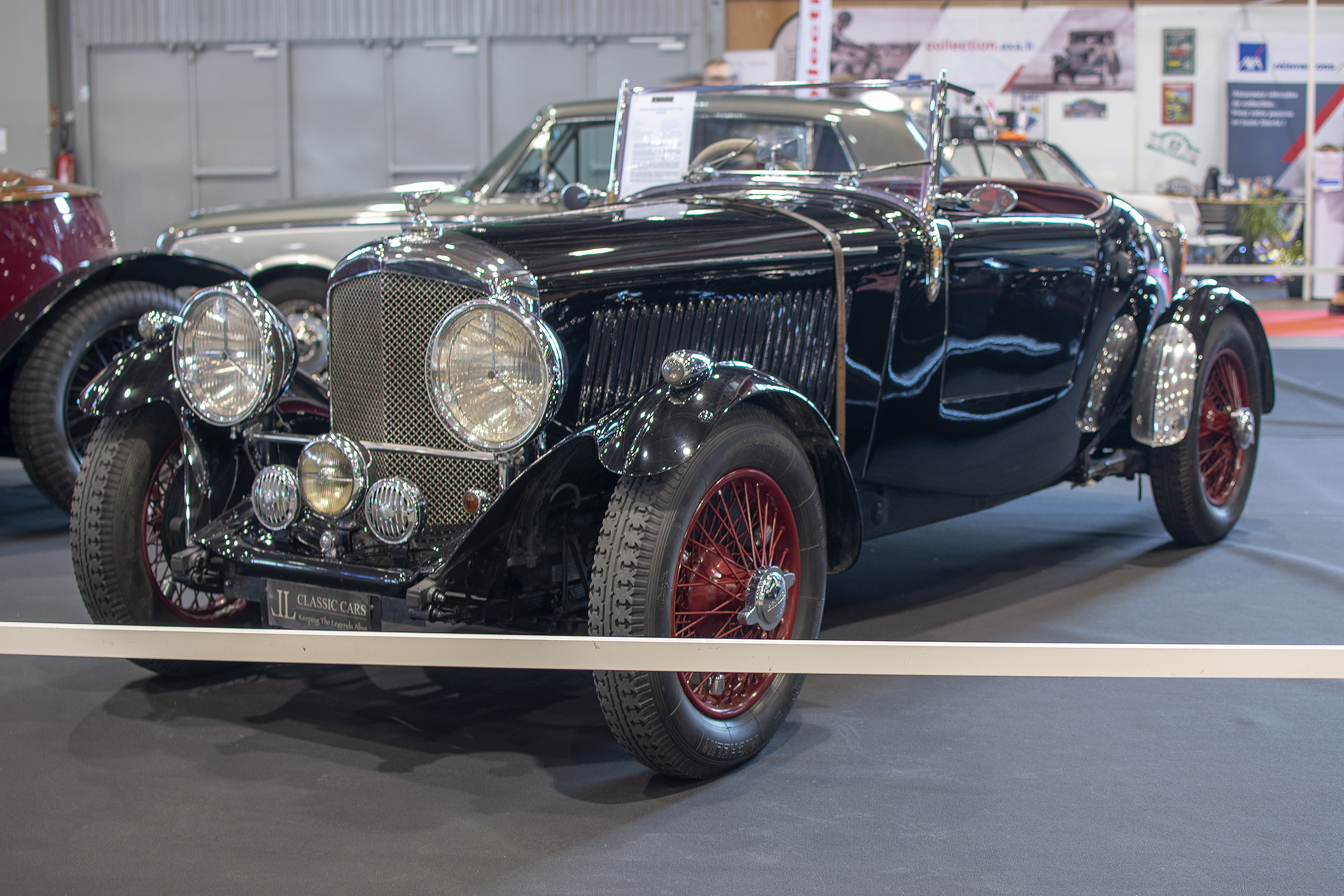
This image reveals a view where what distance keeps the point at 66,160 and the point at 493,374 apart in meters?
11.7

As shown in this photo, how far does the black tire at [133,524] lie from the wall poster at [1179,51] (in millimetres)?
12777

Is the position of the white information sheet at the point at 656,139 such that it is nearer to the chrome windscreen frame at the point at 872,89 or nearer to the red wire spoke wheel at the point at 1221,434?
the chrome windscreen frame at the point at 872,89

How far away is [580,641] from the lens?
2082 millimetres

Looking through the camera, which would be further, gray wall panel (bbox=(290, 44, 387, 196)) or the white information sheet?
gray wall panel (bbox=(290, 44, 387, 196))

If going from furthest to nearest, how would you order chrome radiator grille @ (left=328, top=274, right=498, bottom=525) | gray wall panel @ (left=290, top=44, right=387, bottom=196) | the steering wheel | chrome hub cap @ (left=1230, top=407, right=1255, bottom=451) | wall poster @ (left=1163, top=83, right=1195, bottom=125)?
wall poster @ (left=1163, top=83, right=1195, bottom=125) → gray wall panel @ (left=290, top=44, right=387, bottom=196) → chrome hub cap @ (left=1230, top=407, right=1255, bottom=451) → the steering wheel → chrome radiator grille @ (left=328, top=274, right=498, bottom=525)

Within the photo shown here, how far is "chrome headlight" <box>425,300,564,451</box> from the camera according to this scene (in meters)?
2.46

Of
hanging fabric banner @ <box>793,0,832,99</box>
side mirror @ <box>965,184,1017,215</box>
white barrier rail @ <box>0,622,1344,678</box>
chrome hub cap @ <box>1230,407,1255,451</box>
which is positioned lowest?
white barrier rail @ <box>0,622,1344,678</box>

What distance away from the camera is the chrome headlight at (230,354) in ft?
9.27

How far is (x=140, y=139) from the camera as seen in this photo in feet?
41.2

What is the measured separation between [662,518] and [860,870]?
690mm

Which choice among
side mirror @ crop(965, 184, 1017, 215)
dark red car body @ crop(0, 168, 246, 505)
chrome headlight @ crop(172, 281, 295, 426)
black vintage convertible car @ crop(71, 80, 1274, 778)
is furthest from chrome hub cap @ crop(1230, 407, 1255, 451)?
dark red car body @ crop(0, 168, 246, 505)

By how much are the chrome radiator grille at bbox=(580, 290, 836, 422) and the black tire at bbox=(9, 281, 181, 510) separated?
2.32m

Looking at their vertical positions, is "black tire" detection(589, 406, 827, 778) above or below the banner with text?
below

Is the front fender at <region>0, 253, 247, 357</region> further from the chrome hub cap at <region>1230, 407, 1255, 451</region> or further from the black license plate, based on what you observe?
the chrome hub cap at <region>1230, 407, 1255, 451</region>
